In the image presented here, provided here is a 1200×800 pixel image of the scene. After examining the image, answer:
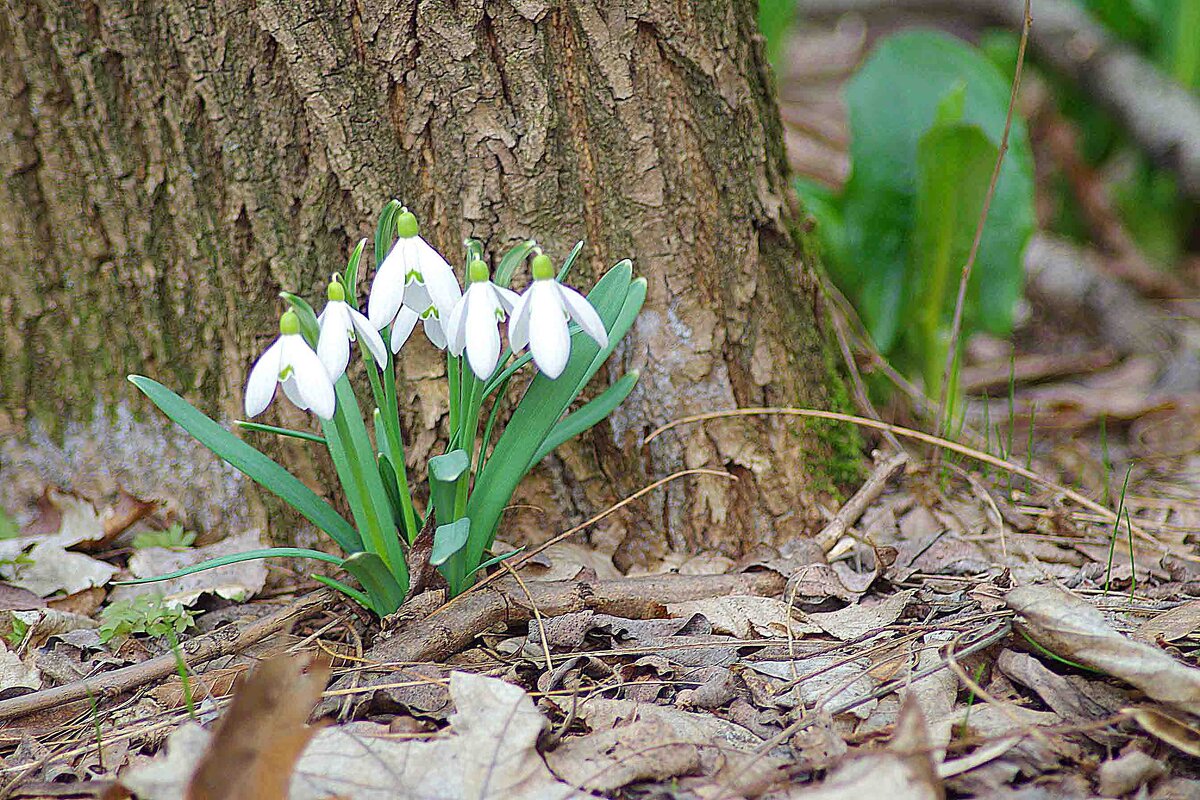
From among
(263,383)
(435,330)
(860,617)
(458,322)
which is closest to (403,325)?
(435,330)

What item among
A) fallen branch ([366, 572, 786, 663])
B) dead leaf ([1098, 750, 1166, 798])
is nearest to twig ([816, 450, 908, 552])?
fallen branch ([366, 572, 786, 663])

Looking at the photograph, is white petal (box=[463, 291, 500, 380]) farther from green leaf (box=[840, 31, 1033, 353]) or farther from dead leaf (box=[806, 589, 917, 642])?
green leaf (box=[840, 31, 1033, 353])

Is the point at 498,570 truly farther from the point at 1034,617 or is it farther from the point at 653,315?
the point at 1034,617

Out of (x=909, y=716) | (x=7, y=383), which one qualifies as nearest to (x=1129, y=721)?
(x=909, y=716)

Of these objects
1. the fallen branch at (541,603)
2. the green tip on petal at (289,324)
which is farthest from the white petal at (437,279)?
the fallen branch at (541,603)

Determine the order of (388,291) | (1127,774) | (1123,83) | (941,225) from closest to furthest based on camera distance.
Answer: (1127,774) < (388,291) < (941,225) < (1123,83)

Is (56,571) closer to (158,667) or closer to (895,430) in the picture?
(158,667)
